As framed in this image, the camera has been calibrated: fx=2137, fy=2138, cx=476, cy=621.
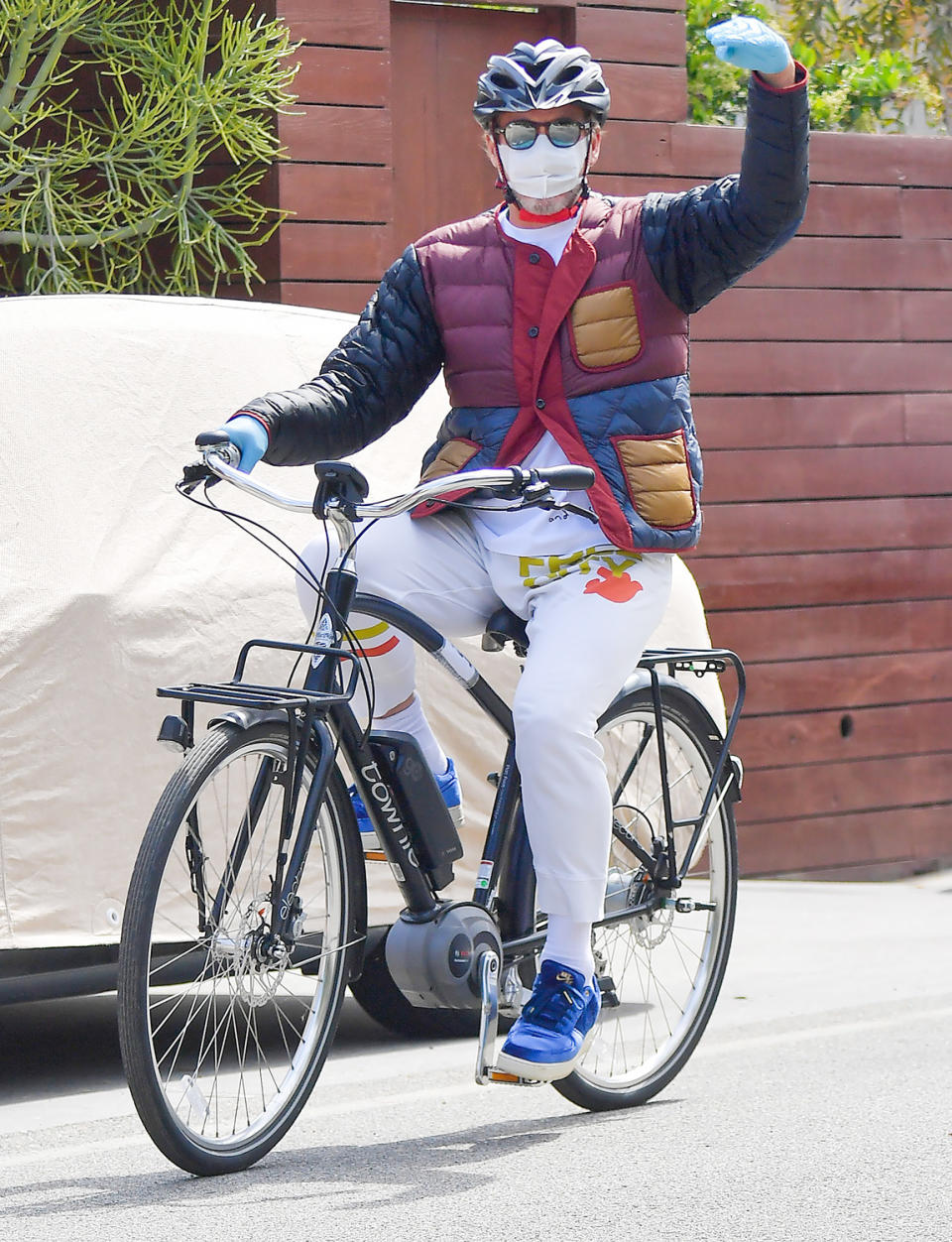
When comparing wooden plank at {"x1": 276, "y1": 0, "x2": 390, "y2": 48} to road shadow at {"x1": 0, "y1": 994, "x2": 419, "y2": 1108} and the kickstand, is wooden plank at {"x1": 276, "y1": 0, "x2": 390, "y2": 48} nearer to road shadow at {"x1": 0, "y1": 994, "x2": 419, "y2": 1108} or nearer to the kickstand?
road shadow at {"x1": 0, "y1": 994, "x2": 419, "y2": 1108}

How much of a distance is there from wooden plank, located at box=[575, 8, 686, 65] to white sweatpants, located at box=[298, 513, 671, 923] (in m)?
4.75

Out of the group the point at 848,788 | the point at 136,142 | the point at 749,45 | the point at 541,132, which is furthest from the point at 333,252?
the point at 749,45

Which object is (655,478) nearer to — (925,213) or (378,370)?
(378,370)

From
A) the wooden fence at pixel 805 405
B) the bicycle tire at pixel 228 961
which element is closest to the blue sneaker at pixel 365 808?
the bicycle tire at pixel 228 961

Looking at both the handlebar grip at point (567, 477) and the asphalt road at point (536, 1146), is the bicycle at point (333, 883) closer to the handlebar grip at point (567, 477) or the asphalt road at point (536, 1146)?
the handlebar grip at point (567, 477)

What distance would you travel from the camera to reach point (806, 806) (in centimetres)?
862

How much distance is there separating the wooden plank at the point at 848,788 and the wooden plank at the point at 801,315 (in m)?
1.74

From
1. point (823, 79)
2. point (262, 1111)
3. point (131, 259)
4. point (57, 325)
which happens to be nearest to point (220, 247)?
point (131, 259)

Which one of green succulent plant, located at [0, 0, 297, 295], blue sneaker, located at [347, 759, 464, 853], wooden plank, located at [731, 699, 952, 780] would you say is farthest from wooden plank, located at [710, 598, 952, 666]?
blue sneaker, located at [347, 759, 464, 853]

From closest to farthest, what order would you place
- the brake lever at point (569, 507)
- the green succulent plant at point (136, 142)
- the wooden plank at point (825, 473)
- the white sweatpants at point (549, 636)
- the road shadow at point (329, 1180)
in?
1. the road shadow at point (329, 1180)
2. the brake lever at point (569, 507)
3. the white sweatpants at point (549, 636)
4. the green succulent plant at point (136, 142)
5. the wooden plank at point (825, 473)

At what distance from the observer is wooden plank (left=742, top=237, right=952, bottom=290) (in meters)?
8.60

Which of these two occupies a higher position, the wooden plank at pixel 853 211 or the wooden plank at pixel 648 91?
the wooden plank at pixel 648 91

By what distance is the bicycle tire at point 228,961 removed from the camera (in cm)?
353

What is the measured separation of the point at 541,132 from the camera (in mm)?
4109
